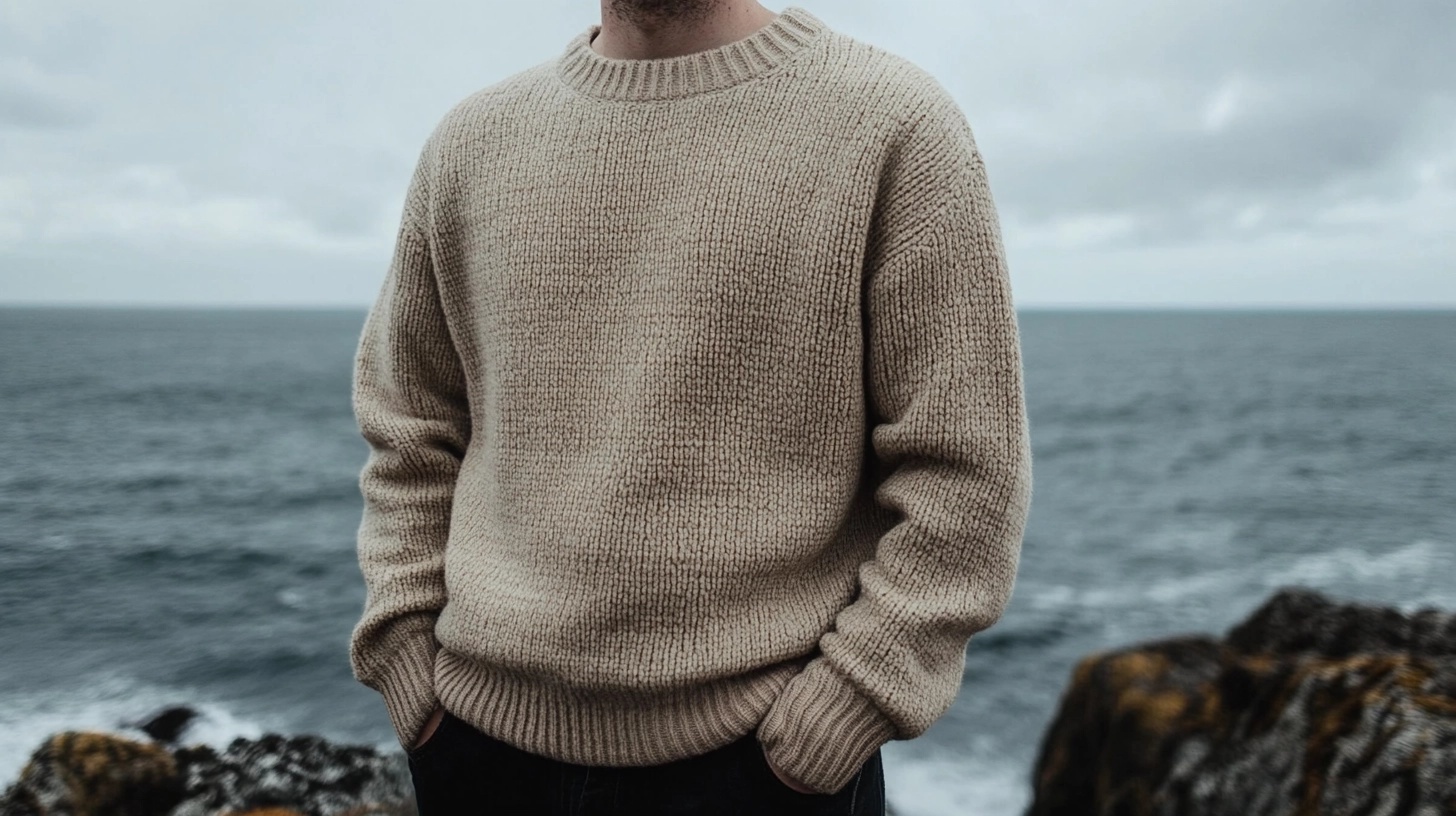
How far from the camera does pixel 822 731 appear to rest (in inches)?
66.2

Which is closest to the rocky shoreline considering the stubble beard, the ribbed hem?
the ribbed hem

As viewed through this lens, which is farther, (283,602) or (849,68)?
(283,602)

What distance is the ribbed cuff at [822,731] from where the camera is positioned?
1682mm

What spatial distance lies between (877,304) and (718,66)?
1.61 ft

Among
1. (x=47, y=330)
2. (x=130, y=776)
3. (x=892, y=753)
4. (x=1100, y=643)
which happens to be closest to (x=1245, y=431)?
(x=1100, y=643)

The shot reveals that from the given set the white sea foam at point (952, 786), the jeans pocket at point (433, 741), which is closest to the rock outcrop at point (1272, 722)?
the jeans pocket at point (433, 741)

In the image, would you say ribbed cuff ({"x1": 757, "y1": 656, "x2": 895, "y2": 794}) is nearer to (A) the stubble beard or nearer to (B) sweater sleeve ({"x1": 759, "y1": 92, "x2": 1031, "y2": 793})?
(B) sweater sleeve ({"x1": 759, "y1": 92, "x2": 1031, "y2": 793})

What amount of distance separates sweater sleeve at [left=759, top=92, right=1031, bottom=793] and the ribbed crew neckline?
28cm

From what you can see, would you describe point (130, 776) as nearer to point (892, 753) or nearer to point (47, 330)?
point (892, 753)

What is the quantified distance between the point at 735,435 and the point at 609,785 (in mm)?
609

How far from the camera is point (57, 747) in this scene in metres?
4.25

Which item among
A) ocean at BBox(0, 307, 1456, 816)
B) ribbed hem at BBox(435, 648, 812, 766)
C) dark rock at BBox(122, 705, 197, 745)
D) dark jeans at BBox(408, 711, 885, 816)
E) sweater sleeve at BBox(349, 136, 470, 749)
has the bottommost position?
ocean at BBox(0, 307, 1456, 816)

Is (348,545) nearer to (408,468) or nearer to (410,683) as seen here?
(408,468)

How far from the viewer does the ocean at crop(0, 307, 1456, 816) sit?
519 inches
